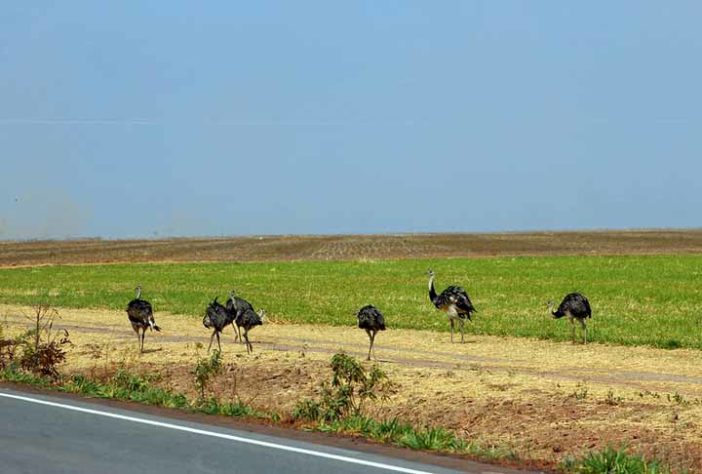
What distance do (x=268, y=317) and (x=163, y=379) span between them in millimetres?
13192

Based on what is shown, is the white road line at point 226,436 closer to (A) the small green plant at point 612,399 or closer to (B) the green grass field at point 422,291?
(A) the small green plant at point 612,399

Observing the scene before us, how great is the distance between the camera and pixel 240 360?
21250 mm

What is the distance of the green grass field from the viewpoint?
29.6m

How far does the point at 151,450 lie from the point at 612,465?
501 centimetres

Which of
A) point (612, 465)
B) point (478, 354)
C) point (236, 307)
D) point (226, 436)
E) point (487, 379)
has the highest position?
point (236, 307)

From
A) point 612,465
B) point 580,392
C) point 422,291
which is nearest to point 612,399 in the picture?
point 580,392

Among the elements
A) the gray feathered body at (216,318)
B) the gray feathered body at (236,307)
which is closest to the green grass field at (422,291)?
the gray feathered body at (236,307)

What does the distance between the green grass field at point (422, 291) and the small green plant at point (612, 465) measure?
1361 cm

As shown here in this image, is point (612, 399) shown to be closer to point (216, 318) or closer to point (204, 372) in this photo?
point (204, 372)

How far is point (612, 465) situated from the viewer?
37.1ft

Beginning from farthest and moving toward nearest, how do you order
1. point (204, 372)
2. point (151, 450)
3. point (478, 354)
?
point (478, 354), point (204, 372), point (151, 450)

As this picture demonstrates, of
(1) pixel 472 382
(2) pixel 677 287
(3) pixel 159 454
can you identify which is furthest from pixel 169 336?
(2) pixel 677 287

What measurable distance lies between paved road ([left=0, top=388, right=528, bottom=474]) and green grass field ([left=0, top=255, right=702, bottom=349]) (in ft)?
46.5

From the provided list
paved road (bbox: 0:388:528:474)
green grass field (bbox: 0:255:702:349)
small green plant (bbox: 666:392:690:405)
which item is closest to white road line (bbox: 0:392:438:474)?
paved road (bbox: 0:388:528:474)
